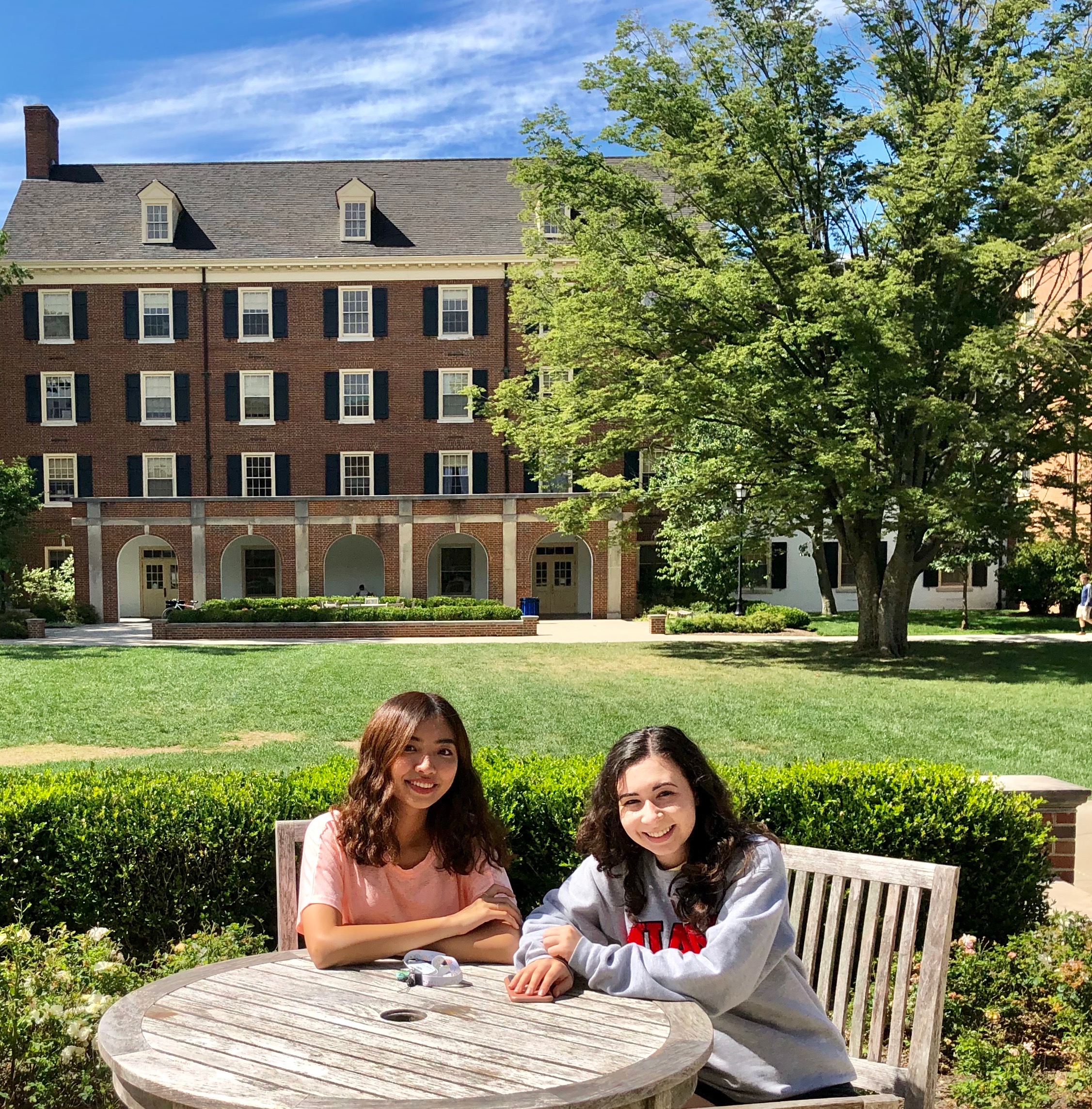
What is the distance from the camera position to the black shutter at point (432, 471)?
38844 millimetres

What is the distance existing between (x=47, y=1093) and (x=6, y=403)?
1557 inches

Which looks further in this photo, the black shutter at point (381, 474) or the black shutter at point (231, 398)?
the black shutter at point (381, 474)

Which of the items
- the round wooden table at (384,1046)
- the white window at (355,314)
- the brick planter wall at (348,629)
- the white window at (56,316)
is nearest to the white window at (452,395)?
the white window at (355,314)

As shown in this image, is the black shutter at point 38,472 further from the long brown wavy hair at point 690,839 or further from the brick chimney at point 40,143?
the long brown wavy hair at point 690,839

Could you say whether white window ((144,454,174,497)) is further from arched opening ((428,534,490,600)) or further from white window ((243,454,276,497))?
arched opening ((428,534,490,600))

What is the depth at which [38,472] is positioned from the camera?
38719mm

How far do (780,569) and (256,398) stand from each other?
1953cm

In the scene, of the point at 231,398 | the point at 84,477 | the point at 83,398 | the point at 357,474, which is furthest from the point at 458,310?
the point at 84,477

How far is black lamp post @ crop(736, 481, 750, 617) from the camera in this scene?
2514 centimetres

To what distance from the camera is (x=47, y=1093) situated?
12.5 feet

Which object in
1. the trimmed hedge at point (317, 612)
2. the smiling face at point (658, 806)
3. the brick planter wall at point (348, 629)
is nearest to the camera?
the smiling face at point (658, 806)

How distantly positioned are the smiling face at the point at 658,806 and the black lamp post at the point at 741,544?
71.1 feet

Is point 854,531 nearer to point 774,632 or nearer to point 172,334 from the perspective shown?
point 774,632

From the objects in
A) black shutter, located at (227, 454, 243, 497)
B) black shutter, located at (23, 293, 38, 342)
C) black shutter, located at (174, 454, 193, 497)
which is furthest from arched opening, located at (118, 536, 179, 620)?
black shutter, located at (23, 293, 38, 342)
